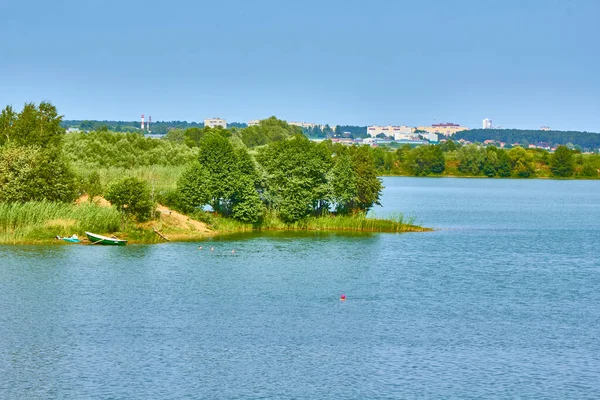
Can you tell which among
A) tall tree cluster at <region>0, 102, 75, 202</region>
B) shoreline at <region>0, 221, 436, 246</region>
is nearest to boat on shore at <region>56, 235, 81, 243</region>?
shoreline at <region>0, 221, 436, 246</region>

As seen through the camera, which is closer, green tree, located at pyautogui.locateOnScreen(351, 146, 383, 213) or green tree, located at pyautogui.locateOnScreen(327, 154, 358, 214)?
green tree, located at pyautogui.locateOnScreen(327, 154, 358, 214)

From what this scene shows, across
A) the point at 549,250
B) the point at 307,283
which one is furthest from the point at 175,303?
the point at 549,250

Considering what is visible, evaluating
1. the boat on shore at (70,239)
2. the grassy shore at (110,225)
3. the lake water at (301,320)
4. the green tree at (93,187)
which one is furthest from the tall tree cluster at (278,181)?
the boat on shore at (70,239)

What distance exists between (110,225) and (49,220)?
5.03 metres

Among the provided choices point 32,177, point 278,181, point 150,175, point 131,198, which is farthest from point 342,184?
point 32,177

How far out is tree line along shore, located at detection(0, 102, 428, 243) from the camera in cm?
7794

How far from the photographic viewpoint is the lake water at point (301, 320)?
1537 inches

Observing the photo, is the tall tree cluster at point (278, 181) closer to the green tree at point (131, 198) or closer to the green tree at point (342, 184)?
the green tree at point (342, 184)

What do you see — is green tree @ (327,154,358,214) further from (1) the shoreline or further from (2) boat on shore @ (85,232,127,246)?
(2) boat on shore @ (85,232,127,246)

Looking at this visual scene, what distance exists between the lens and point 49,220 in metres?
76.3

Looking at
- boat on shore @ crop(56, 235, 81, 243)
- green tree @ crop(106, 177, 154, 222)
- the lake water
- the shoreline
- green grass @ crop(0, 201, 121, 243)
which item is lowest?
the lake water

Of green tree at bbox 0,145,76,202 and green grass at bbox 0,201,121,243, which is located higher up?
green tree at bbox 0,145,76,202

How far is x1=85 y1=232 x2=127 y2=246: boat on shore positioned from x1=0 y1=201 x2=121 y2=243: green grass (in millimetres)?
1351

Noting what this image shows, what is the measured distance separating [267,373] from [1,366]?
11480mm
